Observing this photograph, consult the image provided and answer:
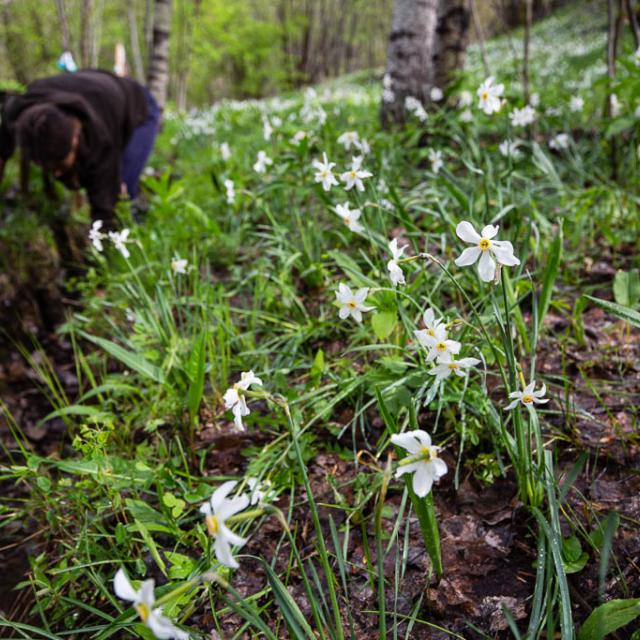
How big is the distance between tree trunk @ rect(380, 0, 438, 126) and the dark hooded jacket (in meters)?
2.30

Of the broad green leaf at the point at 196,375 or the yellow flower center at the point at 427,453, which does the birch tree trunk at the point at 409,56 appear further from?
the yellow flower center at the point at 427,453

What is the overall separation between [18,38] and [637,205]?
967 inches

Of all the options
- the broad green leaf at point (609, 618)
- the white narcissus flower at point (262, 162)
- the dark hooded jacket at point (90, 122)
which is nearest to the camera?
the broad green leaf at point (609, 618)

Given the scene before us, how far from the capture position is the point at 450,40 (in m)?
4.00

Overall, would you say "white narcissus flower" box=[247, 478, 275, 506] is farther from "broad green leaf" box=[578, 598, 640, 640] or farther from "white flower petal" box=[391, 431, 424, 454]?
"broad green leaf" box=[578, 598, 640, 640]

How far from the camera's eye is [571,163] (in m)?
3.25

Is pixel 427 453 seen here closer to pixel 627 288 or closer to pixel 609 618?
pixel 609 618

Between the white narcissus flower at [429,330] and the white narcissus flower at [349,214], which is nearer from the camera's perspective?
the white narcissus flower at [429,330]

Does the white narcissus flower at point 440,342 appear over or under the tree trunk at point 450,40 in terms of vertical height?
under

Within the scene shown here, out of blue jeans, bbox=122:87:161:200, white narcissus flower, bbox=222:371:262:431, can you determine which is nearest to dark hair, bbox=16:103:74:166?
blue jeans, bbox=122:87:161:200

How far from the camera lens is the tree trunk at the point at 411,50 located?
4410mm

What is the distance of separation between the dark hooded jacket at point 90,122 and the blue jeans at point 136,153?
350 millimetres

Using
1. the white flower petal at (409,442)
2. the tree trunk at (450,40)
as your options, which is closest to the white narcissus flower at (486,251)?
the white flower petal at (409,442)

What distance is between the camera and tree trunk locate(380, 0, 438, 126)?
4.41 metres
